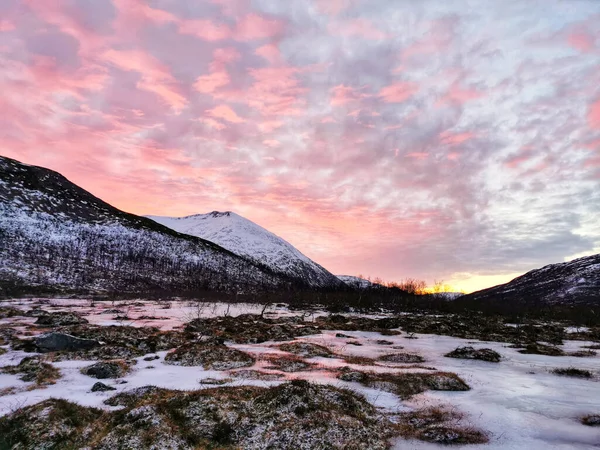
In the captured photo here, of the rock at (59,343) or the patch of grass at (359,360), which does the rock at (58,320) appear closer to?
the rock at (59,343)

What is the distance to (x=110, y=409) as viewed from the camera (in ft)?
38.1

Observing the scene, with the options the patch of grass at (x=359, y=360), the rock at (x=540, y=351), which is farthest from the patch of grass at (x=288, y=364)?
the rock at (x=540, y=351)

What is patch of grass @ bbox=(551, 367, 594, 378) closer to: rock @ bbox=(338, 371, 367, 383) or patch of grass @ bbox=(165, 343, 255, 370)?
rock @ bbox=(338, 371, 367, 383)

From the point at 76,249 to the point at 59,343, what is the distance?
14809 centimetres

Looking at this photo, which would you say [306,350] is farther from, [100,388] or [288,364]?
[100,388]

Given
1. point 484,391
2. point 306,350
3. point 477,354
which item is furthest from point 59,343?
point 477,354

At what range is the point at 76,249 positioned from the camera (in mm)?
146250

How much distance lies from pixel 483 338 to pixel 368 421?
95.0ft

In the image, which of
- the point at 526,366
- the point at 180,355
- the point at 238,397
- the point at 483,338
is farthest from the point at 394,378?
the point at 483,338

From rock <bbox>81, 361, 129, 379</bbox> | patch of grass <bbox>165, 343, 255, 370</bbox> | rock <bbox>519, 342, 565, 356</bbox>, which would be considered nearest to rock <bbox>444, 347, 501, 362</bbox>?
rock <bbox>519, 342, 565, 356</bbox>

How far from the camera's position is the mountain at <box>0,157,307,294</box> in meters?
113

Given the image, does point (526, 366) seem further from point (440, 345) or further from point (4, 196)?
point (4, 196)

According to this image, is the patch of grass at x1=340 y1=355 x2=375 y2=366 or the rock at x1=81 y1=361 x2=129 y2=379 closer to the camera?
the rock at x1=81 y1=361 x2=129 y2=379

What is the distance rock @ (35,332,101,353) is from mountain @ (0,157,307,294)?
83144mm
